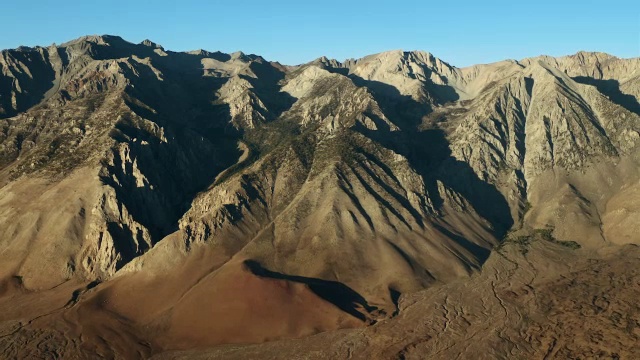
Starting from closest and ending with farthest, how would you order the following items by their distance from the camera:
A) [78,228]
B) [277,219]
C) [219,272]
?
[219,272]
[78,228]
[277,219]

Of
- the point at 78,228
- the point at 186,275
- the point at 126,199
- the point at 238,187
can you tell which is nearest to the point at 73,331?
the point at 186,275

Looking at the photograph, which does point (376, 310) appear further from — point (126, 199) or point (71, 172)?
point (71, 172)

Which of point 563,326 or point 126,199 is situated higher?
point 126,199

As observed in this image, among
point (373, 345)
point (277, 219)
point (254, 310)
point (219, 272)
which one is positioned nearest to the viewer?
point (373, 345)

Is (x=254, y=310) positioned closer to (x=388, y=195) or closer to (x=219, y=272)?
(x=219, y=272)

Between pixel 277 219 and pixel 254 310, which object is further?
pixel 277 219

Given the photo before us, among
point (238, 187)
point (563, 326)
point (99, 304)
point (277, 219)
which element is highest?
point (238, 187)
